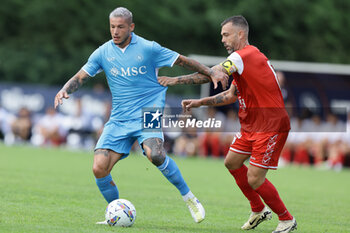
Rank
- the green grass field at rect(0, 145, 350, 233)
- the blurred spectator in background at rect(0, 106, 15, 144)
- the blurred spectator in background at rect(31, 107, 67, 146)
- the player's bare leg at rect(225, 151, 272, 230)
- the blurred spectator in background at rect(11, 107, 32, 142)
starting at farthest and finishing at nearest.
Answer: the blurred spectator in background at rect(0, 106, 15, 144), the blurred spectator in background at rect(11, 107, 32, 142), the blurred spectator in background at rect(31, 107, 67, 146), the player's bare leg at rect(225, 151, 272, 230), the green grass field at rect(0, 145, 350, 233)

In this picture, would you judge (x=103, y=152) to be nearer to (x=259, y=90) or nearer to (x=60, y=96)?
(x=60, y=96)

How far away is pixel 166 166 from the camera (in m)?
7.54

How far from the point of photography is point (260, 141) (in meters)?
7.35

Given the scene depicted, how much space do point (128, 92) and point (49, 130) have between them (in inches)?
688

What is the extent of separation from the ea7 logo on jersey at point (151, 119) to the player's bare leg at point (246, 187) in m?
0.92

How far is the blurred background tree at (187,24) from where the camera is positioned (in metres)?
35.9

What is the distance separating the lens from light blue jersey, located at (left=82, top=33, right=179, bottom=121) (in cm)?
762

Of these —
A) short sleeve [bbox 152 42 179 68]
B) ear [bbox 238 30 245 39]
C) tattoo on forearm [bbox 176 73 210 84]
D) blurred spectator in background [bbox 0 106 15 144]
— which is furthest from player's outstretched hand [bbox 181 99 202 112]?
blurred spectator in background [bbox 0 106 15 144]

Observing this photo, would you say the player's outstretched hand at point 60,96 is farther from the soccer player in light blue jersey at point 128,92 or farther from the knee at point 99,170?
the knee at point 99,170

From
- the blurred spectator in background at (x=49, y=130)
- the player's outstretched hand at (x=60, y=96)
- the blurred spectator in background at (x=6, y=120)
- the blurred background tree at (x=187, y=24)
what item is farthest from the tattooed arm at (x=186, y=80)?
the blurred background tree at (x=187, y=24)

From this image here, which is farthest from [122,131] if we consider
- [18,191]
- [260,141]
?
[18,191]

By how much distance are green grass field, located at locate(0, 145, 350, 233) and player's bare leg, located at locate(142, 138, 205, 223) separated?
7.7 inches

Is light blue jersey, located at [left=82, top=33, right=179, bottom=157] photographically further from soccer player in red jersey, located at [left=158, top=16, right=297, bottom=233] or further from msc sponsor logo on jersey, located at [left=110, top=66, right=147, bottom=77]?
soccer player in red jersey, located at [left=158, top=16, right=297, bottom=233]

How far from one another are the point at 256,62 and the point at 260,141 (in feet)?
2.88
